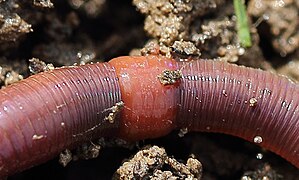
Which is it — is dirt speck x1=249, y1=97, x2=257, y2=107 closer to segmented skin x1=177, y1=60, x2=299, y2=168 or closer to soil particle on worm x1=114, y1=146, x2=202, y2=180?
segmented skin x1=177, y1=60, x2=299, y2=168

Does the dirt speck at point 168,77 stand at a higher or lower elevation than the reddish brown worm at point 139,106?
higher

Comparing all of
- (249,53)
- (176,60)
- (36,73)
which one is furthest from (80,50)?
(249,53)

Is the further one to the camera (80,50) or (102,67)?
(80,50)

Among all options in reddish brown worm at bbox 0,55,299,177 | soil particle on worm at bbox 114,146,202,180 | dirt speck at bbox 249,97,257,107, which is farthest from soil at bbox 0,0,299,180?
dirt speck at bbox 249,97,257,107

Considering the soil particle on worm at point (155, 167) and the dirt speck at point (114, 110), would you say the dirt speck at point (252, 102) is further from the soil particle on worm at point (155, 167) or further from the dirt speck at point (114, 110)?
the dirt speck at point (114, 110)

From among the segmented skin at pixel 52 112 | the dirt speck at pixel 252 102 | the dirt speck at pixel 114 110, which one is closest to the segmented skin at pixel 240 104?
the dirt speck at pixel 252 102

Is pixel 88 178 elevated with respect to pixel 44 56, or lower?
lower

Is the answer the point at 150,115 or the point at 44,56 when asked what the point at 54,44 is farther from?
the point at 150,115

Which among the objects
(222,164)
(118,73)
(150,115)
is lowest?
(222,164)
